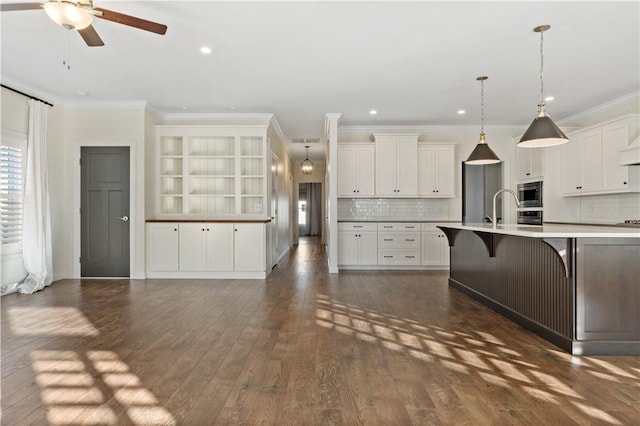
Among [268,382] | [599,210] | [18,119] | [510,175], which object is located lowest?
[268,382]

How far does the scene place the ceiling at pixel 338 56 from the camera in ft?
10.2

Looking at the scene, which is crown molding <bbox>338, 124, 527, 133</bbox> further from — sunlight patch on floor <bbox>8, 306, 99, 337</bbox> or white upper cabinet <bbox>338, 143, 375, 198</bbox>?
sunlight patch on floor <bbox>8, 306, 99, 337</bbox>

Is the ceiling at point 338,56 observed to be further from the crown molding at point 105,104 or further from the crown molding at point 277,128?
the crown molding at point 277,128

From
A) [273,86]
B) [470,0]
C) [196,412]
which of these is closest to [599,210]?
[470,0]

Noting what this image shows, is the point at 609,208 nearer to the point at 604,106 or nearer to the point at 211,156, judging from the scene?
the point at 604,106

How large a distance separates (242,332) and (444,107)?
14.9 ft

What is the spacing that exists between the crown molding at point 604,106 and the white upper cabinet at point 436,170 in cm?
193

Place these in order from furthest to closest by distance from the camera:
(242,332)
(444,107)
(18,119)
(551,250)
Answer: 1. (444,107)
2. (18,119)
3. (242,332)
4. (551,250)

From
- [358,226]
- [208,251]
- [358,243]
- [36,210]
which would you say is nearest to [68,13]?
[36,210]

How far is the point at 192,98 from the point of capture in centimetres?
539

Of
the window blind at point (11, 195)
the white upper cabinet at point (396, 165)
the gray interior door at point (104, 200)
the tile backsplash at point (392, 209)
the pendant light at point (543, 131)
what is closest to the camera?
the pendant light at point (543, 131)

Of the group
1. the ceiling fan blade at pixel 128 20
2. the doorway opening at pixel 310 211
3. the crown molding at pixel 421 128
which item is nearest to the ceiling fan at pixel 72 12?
the ceiling fan blade at pixel 128 20

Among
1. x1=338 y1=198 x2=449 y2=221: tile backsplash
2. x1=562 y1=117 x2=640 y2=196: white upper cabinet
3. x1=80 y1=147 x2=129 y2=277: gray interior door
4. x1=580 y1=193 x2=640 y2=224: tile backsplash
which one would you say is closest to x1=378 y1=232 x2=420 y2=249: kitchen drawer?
x1=338 y1=198 x2=449 y2=221: tile backsplash

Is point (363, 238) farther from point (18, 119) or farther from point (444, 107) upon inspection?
point (18, 119)
